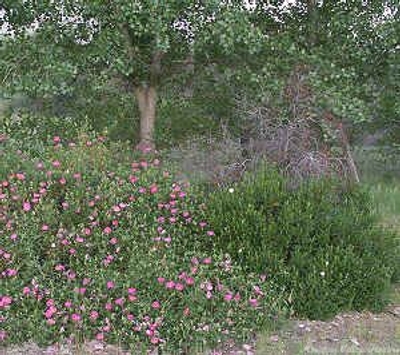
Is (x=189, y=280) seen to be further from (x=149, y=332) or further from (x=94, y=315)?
(x=94, y=315)

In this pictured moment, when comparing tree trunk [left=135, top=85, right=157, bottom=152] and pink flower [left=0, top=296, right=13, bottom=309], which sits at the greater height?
tree trunk [left=135, top=85, right=157, bottom=152]

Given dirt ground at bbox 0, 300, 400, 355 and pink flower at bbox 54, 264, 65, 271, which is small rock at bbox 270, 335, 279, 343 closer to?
dirt ground at bbox 0, 300, 400, 355

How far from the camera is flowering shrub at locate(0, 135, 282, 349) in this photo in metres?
4.79

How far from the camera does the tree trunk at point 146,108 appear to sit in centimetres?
945

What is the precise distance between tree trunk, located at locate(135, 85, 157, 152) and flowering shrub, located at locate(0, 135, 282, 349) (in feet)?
10.6

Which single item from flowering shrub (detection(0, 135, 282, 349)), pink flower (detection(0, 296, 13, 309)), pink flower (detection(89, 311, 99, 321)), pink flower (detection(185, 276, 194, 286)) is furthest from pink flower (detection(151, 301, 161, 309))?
pink flower (detection(0, 296, 13, 309))

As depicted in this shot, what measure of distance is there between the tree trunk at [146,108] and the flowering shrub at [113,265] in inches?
128

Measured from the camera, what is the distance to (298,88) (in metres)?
7.73

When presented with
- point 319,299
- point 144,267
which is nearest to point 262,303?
point 319,299

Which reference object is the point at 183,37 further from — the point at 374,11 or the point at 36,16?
the point at 374,11

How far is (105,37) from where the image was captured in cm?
770

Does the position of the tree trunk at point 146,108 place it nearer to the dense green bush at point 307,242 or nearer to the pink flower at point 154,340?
the dense green bush at point 307,242

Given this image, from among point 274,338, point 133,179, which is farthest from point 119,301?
point 133,179

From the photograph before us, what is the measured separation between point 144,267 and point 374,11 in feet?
18.6
